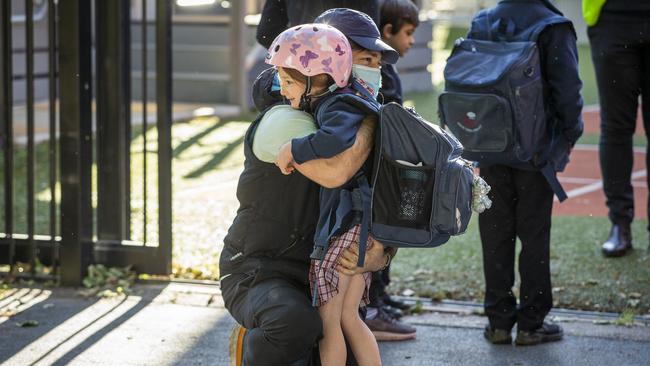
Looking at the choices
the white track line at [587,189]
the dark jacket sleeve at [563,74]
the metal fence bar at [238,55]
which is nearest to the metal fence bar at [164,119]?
the dark jacket sleeve at [563,74]

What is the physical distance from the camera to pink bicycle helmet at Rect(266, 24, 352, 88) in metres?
3.28

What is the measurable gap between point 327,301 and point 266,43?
1.99 meters

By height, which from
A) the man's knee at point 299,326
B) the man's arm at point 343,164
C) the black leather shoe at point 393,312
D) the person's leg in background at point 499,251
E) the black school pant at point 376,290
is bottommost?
the black leather shoe at point 393,312

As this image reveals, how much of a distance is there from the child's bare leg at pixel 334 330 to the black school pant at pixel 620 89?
328 centimetres

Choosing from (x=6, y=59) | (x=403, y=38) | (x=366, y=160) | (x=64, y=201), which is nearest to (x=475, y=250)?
(x=403, y=38)

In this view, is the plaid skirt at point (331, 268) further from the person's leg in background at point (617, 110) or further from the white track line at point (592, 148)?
the white track line at point (592, 148)

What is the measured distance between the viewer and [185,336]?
496cm

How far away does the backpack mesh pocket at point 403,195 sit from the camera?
3324 mm

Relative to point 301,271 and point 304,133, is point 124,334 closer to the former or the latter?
point 301,271

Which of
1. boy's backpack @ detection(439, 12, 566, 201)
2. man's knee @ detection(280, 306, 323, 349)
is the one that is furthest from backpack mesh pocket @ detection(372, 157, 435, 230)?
boy's backpack @ detection(439, 12, 566, 201)

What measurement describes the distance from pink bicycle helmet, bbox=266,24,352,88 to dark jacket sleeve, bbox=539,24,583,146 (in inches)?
60.1

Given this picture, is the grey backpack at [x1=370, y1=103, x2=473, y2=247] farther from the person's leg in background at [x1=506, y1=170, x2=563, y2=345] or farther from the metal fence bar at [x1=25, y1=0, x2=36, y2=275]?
the metal fence bar at [x1=25, y1=0, x2=36, y2=275]

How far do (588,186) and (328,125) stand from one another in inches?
262

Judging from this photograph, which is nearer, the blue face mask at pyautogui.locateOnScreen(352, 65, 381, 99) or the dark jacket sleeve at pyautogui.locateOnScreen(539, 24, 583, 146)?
the blue face mask at pyautogui.locateOnScreen(352, 65, 381, 99)
